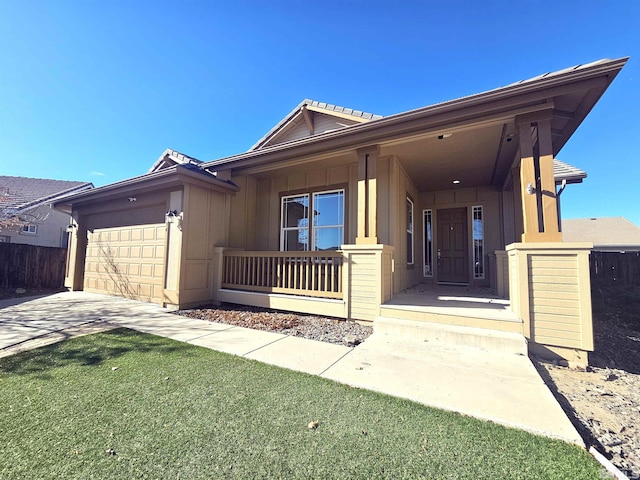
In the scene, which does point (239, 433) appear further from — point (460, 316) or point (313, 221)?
point (313, 221)

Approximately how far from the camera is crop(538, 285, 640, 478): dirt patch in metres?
1.79

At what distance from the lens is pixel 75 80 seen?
796 cm

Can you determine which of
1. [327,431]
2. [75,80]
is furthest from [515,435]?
[75,80]

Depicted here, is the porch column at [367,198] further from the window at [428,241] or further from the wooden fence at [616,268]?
the wooden fence at [616,268]

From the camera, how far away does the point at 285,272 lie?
566cm

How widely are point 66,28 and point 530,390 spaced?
10.9 metres

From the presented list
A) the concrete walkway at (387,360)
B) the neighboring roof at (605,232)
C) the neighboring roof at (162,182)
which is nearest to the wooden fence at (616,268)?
the concrete walkway at (387,360)

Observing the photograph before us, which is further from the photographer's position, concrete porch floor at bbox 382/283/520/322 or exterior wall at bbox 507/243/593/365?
concrete porch floor at bbox 382/283/520/322

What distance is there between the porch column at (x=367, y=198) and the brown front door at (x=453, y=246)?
446cm

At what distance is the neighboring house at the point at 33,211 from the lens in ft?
36.3

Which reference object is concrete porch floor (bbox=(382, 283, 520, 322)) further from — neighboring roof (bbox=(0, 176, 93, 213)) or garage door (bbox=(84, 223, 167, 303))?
neighboring roof (bbox=(0, 176, 93, 213))

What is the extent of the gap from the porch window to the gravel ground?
504 centimetres

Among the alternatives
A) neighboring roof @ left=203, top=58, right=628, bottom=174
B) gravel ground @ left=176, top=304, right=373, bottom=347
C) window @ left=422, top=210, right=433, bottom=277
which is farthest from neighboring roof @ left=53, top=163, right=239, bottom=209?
window @ left=422, top=210, right=433, bottom=277

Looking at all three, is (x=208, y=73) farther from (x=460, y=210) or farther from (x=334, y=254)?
(x=460, y=210)
